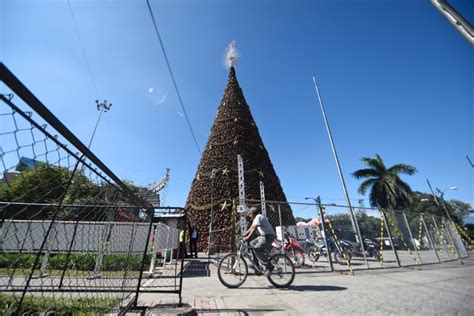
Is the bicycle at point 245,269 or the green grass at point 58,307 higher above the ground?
the bicycle at point 245,269

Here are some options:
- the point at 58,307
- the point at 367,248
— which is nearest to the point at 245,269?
the point at 58,307

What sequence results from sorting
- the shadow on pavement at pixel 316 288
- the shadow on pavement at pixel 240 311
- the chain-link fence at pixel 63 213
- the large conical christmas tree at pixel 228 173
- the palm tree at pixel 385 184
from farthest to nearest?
the palm tree at pixel 385 184
the large conical christmas tree at pixel 228 173
the shadow on pavement at pixel 316 288
the shadow on pavement at pixel 240 311
the chain-link fence at pixel 63 213

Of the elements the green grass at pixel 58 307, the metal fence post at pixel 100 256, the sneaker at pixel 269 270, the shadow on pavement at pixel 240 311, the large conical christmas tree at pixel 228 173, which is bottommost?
the shadow on pavement at pixel 240 311

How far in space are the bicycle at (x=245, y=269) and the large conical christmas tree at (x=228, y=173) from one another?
8.18 meters

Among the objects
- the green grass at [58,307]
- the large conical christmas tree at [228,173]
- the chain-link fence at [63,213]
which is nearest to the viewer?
the chain-link fence at [63,213]

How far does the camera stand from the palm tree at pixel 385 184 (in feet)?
84.9

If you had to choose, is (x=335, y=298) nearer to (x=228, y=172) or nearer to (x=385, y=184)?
(x=228, y=172)

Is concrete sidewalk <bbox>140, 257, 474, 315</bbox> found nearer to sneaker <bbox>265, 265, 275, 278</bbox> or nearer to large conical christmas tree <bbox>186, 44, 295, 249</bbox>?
sneaker <bbox>265, 265, 275, 278</bbox>

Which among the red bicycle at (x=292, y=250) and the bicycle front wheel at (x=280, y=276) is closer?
the bicycle front wheel at (x=280, y=276)

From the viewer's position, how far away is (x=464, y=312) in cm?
270

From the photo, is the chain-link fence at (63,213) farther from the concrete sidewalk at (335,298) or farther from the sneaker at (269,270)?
the sneaker at (269,270)

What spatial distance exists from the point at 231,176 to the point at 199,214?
11.1 feet

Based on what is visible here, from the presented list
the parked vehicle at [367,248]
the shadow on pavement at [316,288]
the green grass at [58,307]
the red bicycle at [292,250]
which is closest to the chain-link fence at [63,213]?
the green grass at [58,307]

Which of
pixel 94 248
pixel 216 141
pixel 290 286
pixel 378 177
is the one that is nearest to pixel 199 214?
pixel 216 141
